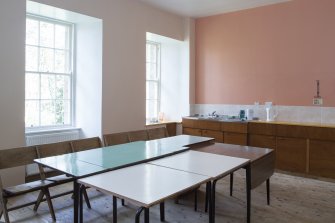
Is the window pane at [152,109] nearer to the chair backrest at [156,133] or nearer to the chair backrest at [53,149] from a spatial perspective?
the chair backrest at [156,133]

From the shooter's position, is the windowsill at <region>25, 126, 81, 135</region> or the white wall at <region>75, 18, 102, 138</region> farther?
the white wall at <region>75, 18, 102, 138</region>

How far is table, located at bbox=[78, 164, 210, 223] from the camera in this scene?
184cm

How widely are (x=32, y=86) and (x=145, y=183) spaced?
3430 mm

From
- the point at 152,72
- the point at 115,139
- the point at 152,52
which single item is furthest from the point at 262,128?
the point at 152,52

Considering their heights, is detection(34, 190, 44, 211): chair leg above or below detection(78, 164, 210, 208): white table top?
below

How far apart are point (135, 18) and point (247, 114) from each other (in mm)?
3079

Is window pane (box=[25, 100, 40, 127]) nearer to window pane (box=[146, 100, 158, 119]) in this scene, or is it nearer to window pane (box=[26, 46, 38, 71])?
window pane (box=[26, 46, 38, 71])

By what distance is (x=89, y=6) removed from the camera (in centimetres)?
468

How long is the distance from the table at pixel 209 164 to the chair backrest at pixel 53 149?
129 cm

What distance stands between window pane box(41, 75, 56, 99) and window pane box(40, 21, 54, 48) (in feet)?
1.86

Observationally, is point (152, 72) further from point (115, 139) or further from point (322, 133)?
point (322, 133)

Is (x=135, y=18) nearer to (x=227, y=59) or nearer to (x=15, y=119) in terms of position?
(x=227, y=59)

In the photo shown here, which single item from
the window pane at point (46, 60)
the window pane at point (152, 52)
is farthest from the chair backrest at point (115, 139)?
the window pane at point (152, 52)

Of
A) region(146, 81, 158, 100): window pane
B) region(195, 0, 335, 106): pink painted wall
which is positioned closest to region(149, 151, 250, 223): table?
region(195, 0, 335, 106): pink painted wall
